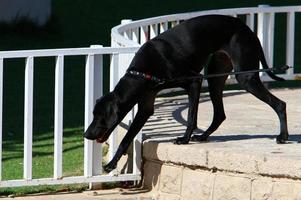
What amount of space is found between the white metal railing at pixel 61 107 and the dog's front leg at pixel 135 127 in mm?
172

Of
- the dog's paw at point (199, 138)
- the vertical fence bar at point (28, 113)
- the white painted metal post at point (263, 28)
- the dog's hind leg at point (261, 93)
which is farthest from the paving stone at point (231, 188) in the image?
the white painted metal post at point (263, 28)

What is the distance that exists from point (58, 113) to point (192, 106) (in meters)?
1.01

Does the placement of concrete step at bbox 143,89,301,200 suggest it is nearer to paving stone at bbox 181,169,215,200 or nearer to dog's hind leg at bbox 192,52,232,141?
paving stone at bbox 181,169,215,200

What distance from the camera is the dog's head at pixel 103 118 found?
25.3 ft

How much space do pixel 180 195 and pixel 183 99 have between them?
305 cm

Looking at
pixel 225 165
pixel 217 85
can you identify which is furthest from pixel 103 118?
pixel 217 85

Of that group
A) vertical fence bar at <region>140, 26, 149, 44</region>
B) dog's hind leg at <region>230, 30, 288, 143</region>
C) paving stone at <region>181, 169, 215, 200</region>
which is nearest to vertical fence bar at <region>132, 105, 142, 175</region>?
paving stone at <region>181, 169, 215, 200</region>

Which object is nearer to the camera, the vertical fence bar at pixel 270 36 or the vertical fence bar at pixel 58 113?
the vertical fence bar at pixel 58 113

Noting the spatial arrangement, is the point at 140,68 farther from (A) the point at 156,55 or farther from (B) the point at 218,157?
(B) the point at 218,157

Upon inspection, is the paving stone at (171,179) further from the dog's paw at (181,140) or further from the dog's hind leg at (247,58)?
the dog's hind leg at (247,58)

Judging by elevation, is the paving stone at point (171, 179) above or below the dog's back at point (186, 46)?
below

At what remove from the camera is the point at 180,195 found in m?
8.00

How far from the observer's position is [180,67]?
7.86 metres

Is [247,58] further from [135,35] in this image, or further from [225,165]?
[135,35]
